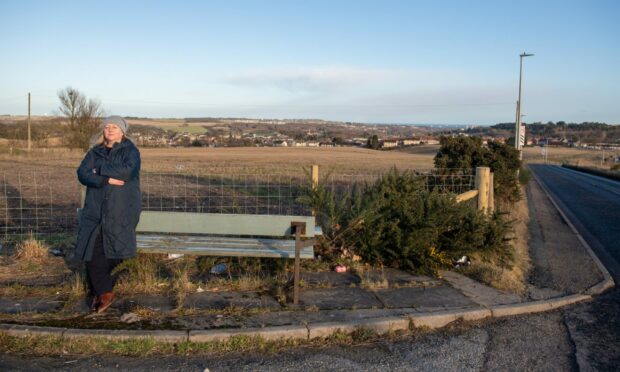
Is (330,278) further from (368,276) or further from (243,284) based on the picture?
(243,284)

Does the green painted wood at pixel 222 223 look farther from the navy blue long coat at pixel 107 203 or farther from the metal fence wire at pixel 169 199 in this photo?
the metal fence wire at pixel 169 199

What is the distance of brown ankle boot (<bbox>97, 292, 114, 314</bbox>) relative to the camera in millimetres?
5262

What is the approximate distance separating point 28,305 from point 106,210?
3.91ft

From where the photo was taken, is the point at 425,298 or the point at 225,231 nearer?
the point at 425,298

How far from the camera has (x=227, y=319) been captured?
5.13 m

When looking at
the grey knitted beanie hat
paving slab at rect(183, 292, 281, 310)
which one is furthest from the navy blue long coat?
paving slab at rect(183, 292, 281, 310)

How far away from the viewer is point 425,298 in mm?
6031

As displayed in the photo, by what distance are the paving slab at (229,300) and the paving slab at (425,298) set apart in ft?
3.92

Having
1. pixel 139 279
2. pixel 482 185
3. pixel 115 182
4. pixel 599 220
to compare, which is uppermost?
pixel 115 182

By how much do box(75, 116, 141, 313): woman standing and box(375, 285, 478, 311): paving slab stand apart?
2.66 meters

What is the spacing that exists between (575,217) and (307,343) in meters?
13.2

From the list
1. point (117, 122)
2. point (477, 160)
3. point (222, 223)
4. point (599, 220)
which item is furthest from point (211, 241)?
point (599, 220)

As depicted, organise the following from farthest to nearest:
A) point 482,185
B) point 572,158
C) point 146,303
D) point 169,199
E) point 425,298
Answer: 1. point 572,158
2. point 169,199
3. point 482,185
4. point 425,298
5. point 146,303

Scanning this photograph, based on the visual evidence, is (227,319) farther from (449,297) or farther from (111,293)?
(449,297)
